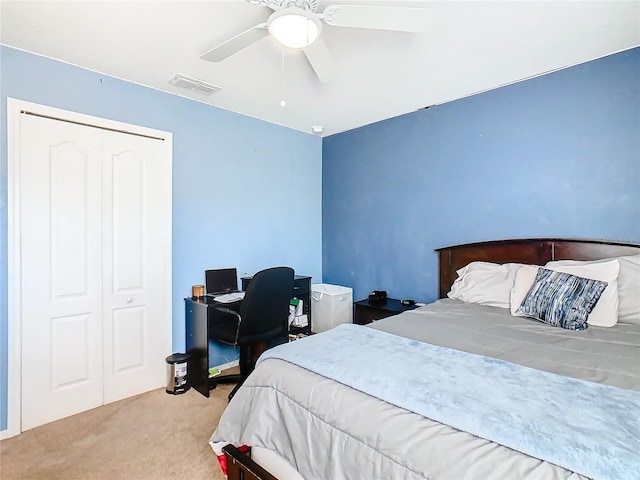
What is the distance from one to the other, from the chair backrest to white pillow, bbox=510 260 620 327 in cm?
161

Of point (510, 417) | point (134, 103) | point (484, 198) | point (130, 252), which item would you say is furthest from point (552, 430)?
point (134, 103)

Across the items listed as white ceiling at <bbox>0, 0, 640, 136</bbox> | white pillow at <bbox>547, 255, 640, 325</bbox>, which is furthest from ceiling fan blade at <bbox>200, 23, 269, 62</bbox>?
white pillow at <bbox>547, 255, 640, 325</bbox>

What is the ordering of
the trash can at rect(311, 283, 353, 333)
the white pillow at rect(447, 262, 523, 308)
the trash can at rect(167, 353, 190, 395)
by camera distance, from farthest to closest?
the trash can at rect(311, 283, 353, 333), the trash can at rect(167, 353, 190, 395), the white pillow at rect(447, 262, 523, 308)

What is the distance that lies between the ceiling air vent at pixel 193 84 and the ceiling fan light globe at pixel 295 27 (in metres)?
1.26

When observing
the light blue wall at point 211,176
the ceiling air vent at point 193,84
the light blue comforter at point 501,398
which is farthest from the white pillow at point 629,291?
the ceiling air vent at point 193,84

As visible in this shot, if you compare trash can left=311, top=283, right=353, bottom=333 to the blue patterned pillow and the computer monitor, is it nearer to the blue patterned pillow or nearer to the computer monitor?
the computer monitor

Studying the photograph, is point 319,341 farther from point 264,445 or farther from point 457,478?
point 457,478

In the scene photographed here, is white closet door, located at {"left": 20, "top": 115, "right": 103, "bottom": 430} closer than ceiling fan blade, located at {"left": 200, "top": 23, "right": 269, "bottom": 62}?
No

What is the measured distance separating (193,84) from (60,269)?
1685mm

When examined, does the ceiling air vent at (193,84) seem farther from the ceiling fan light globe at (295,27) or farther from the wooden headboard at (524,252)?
the wooden headboard at (524,252)

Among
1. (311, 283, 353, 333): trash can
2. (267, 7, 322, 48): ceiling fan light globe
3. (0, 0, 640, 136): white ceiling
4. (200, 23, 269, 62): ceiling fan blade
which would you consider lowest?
(311, 283, 353, 333): trash can

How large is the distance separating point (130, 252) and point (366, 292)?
2343 mm

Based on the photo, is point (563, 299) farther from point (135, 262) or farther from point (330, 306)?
point (135, 262)

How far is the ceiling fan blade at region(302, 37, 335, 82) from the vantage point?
1.77 meters
